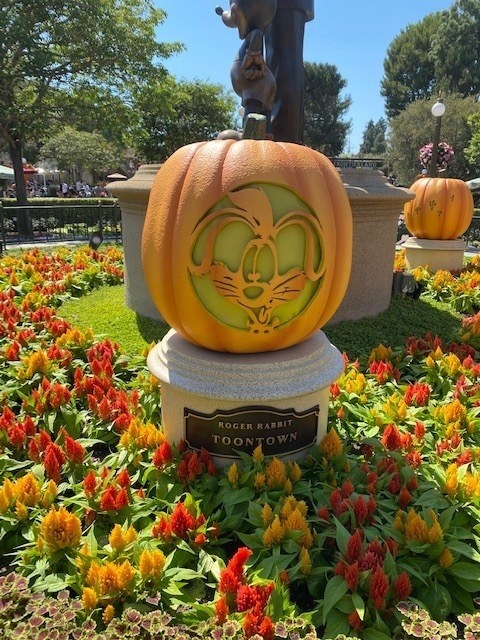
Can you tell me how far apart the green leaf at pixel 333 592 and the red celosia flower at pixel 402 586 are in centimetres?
19

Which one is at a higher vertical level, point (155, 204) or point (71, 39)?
point (71, 39)

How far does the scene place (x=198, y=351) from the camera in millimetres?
2857

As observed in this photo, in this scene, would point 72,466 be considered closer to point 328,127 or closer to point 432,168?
point 432,168

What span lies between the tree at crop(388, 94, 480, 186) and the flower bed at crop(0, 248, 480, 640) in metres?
30.7

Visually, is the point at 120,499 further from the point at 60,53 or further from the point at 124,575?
the point at 60,53

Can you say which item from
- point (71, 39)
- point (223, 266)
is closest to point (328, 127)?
point (71, 39)

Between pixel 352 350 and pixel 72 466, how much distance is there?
280 centimetres

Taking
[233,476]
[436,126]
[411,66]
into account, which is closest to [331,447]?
[233,476]

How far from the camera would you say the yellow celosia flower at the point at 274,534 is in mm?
2127

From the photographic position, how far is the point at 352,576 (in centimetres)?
188

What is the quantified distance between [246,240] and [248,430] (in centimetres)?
99

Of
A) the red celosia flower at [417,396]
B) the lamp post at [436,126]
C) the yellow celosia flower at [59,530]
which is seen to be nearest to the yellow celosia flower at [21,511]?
the yellow celosia flower at [59,530]

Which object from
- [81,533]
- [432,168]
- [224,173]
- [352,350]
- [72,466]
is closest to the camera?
[81,533]

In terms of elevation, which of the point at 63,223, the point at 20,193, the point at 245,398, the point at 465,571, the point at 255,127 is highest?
the point at 255,127
